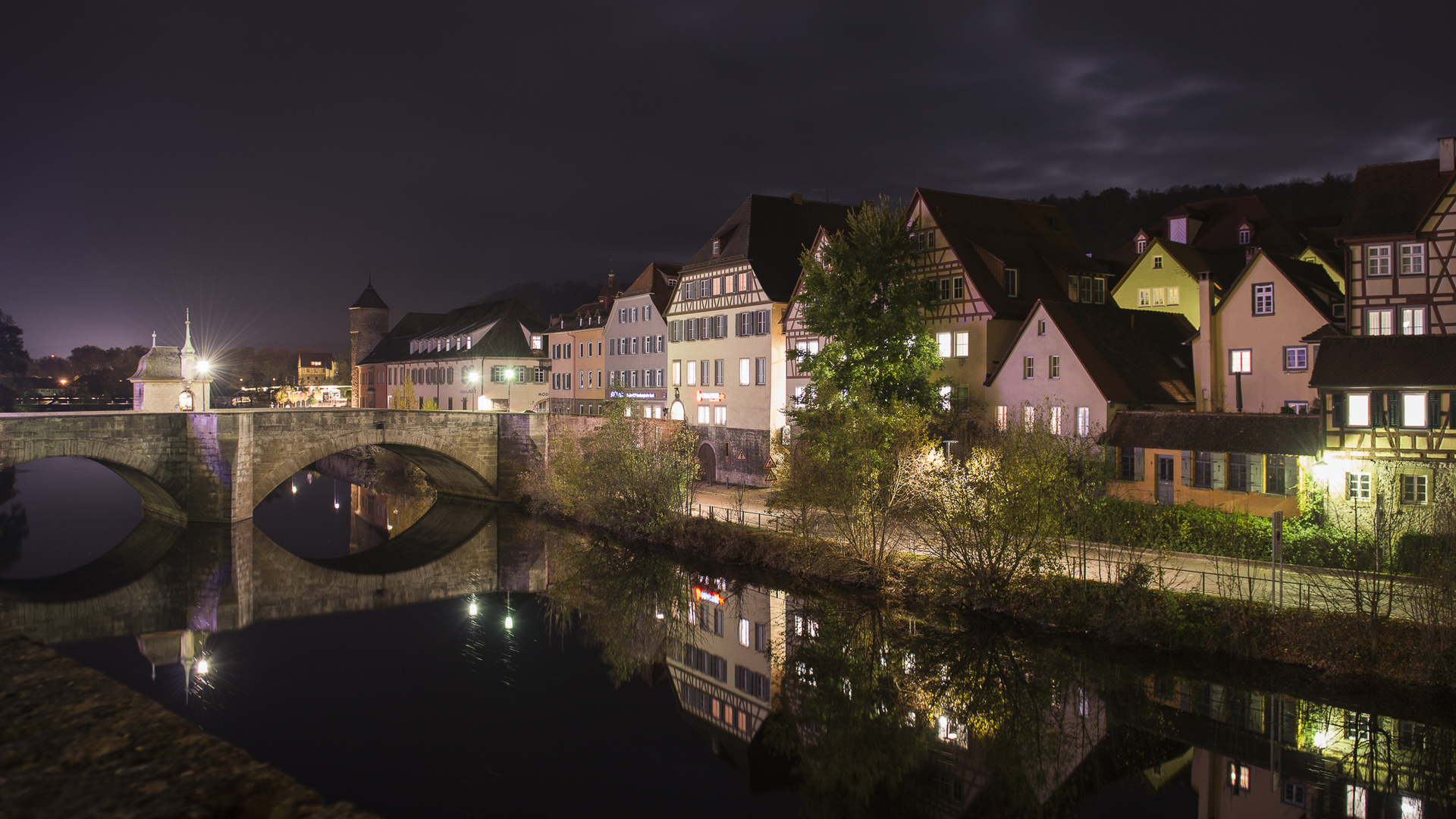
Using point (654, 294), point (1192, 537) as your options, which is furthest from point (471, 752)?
point (654, 294)

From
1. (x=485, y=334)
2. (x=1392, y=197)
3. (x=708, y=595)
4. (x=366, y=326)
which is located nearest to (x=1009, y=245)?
(x=1392, y=197)

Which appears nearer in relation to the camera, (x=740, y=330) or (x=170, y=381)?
(x=170, y=381)

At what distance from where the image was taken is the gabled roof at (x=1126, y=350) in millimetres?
28859

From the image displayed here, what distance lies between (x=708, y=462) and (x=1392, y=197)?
2684 cm

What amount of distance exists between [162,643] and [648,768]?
13698 millimetres

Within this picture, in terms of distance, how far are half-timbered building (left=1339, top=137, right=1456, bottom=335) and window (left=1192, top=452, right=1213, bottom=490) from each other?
5.16m

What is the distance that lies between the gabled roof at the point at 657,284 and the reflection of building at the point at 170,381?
70.9ft

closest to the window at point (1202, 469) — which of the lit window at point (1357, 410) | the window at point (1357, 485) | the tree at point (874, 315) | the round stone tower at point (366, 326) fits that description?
the window at point (1357, 485)

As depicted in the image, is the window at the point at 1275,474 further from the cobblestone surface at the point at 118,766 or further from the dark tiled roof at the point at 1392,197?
the cobblestone surface at the point at 118,766

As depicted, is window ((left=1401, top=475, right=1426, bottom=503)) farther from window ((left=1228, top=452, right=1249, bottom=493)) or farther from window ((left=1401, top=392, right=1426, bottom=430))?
window ((left=1228, top=452, right=1249, bottom=493))

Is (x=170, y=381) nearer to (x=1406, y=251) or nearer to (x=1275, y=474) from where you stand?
(x=1275, y=474)

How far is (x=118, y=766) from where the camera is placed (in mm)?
5750

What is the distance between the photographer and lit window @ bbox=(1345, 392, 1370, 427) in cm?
2258

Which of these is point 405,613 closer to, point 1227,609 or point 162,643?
point 162,643
